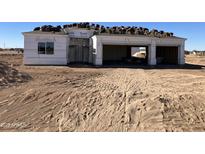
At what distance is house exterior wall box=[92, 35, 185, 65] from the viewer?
30.3m

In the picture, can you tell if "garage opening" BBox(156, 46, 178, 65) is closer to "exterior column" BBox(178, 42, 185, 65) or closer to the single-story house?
the single-story house

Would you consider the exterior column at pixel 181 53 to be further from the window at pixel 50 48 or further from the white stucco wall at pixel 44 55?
the window at pixel 50 48

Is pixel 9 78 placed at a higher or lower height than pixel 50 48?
lower

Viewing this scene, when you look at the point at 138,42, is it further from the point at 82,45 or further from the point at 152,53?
the point at 82,45

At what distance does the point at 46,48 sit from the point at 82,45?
16.0 feet

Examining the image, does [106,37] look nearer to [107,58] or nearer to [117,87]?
[107,58]

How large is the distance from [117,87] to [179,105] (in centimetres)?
436

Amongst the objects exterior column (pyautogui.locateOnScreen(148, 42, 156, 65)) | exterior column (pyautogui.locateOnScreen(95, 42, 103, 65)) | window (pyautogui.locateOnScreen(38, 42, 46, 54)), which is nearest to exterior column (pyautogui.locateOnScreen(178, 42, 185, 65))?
exterior column (pyautogui.locateOnScreen(148, 42, 156, 65))

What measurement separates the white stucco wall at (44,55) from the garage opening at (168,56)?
40.7 feet

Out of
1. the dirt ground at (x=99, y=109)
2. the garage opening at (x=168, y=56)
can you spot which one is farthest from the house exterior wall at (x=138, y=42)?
the dirt ground at (x=99, y=109)

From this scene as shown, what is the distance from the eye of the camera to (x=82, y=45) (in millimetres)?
33281

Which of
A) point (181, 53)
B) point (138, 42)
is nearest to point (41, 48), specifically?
point (138, 42)

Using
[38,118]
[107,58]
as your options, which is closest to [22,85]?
[38,118]

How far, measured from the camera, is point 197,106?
34.9 feet
